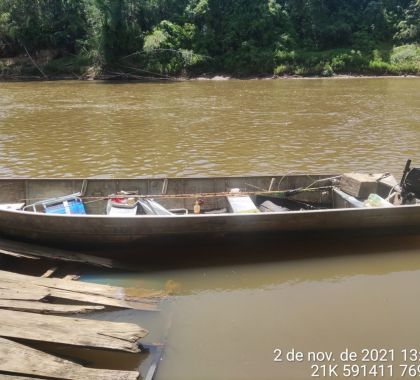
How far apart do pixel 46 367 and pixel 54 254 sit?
2878mm

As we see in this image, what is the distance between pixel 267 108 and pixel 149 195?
47.5 feet

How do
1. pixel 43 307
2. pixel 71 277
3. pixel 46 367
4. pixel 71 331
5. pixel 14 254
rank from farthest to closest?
pixel 14 254 < pixel 71 277 < pixel 43 307 < pixel 71 331 < pixel 46 367

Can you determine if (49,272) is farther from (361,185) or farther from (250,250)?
(361,185)

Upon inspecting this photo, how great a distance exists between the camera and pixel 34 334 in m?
4.84

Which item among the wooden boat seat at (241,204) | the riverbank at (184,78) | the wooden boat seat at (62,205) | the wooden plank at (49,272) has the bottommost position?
the wooden plank at (49,272)

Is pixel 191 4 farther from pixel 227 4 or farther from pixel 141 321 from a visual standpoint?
pixel 141 321

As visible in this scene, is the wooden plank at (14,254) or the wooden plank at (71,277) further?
the wooden plank at (14,254)

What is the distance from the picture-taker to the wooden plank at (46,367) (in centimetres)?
432

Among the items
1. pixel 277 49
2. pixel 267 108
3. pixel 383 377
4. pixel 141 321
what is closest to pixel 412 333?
pixel 383 377

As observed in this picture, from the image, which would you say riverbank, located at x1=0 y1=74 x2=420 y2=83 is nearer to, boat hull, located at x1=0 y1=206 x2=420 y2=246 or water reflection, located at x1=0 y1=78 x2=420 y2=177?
water reflection, located at x1=0 y1=78 x2=420 y2=177

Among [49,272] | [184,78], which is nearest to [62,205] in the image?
[49,272]

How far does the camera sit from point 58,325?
198 inches

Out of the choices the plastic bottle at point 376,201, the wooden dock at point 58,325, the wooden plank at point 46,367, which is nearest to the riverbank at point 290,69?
the plastic bottle at point 376,201

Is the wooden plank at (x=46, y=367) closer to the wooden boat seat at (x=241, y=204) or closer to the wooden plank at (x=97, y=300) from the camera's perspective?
the wooden plank at (x=97, y=300)
